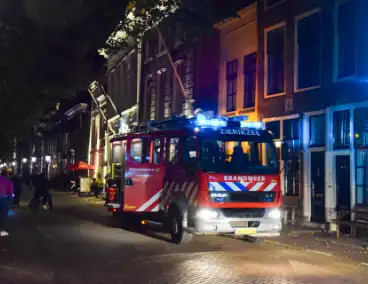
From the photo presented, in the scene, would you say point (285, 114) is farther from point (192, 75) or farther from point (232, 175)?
point (192, 75)

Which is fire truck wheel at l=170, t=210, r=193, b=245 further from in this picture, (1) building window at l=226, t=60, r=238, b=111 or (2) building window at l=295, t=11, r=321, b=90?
(1) building window at l=226, t=60, r=238, b=111

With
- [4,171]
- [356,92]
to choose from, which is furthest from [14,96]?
[356,92]

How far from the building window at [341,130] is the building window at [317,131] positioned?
19.4 inches

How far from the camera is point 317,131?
17672mm

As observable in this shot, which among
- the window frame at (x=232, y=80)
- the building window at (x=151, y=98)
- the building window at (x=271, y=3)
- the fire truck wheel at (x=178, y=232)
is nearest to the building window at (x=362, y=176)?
the fire truck wheel at (x=178, y=232)

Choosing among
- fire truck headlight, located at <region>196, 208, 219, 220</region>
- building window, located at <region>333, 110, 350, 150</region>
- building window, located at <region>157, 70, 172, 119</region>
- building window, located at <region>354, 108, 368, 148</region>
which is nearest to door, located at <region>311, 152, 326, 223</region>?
building window, located at <region>333, 110, 350, 150</region>

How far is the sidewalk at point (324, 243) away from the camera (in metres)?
12.3

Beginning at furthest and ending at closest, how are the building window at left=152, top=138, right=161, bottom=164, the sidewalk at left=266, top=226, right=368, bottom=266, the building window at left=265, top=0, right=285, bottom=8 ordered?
1. the building window at left=265, top=0, right=285, bottom=8
2. the building window at left=152, top=138, right=161, bottom=164
3. the sidewalk at left=266, top=226, right=368, bottom=266

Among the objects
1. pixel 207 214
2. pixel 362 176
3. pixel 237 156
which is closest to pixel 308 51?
pixel 362 176

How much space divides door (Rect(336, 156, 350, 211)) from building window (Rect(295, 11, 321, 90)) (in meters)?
2.62

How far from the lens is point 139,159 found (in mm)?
15344

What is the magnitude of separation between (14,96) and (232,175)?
12.1 metres

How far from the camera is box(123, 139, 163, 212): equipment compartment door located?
48.8 ft

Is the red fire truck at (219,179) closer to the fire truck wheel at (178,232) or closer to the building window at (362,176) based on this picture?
the fire truck wheel at (178,232)
